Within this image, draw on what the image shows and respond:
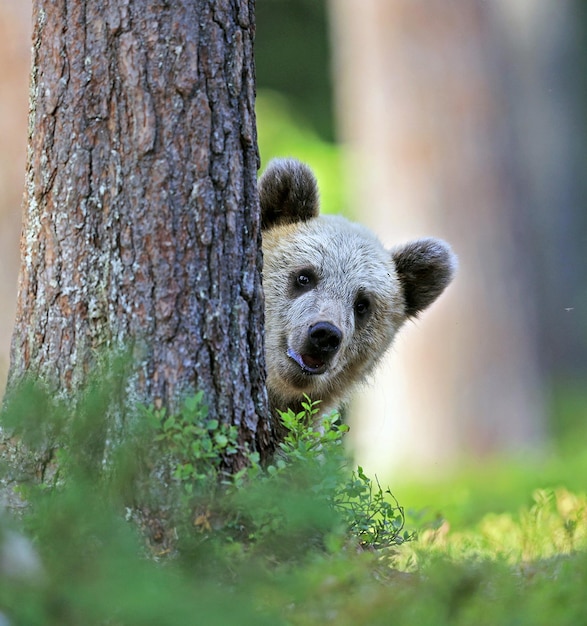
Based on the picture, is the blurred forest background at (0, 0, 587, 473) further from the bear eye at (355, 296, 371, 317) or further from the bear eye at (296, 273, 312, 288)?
the bear eye at (296, 273, 312, 288)

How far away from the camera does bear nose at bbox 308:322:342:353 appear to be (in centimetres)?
464

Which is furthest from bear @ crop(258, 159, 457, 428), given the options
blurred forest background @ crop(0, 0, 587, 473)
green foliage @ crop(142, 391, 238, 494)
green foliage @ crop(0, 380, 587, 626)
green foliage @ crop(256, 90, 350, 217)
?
green foliage @ crop(256, 90, 350, 217)

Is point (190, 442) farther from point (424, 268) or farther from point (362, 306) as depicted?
point (424, 268)

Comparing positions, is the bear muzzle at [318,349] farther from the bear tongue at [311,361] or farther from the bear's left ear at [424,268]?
the bear's left ear at [424,268]

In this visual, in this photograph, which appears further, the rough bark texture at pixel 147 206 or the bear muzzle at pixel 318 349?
the bear muzzle at pixel 318 349

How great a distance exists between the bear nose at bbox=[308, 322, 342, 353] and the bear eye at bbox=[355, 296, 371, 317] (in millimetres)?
606

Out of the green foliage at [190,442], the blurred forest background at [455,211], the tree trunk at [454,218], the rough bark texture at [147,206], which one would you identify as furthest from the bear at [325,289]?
the tree trunk at [454,218]

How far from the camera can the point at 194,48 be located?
3359mm

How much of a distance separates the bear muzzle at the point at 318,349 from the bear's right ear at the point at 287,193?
0.91 meters

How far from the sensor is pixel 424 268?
5535mm

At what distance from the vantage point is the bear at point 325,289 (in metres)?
4.82

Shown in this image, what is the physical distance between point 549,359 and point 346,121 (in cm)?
367

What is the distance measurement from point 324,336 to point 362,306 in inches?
27.5

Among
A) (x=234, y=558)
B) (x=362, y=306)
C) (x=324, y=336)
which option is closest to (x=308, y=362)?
(x=324, y=336)
